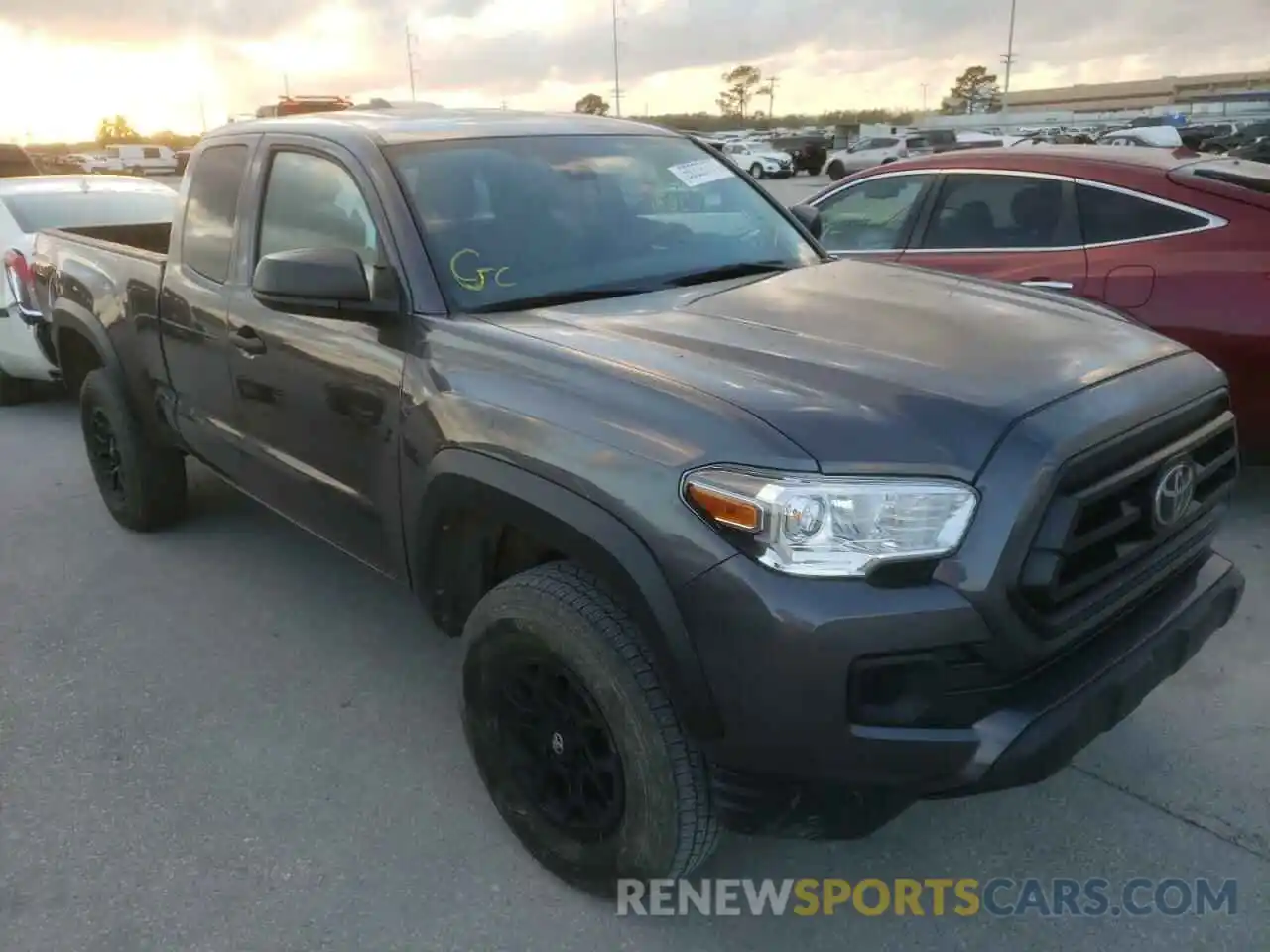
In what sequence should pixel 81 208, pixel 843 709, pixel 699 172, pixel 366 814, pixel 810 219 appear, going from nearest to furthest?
pixel 843 709 < pixel 366 814 < pixel 699 172 < pixel 810 219 < pixel 81 208

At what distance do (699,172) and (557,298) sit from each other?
3.60 feet

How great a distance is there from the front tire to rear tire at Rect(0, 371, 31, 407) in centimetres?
651

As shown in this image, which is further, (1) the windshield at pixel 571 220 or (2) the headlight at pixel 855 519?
(1) the windshield at pixel 571 220

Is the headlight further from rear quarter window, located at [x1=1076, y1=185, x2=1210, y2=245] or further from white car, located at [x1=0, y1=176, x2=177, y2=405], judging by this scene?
white car, located at [x1=0, y1=176, x2=177, y2=405]

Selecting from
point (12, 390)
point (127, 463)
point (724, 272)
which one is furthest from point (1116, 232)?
point (12, 390)

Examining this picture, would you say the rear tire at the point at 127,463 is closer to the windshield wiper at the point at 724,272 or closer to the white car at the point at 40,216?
the white car at the point at 40,216

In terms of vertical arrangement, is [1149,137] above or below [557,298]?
below

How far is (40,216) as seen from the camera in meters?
7.04

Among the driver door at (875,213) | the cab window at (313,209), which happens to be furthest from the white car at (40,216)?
the driver door at (875,213)

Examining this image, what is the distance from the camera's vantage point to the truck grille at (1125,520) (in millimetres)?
2070

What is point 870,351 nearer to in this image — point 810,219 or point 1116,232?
point 810,219

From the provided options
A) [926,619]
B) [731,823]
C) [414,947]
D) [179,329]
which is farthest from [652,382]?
[179,329]

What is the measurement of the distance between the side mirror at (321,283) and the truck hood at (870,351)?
388 mm

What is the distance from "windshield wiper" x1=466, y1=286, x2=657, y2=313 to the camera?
287 cm
